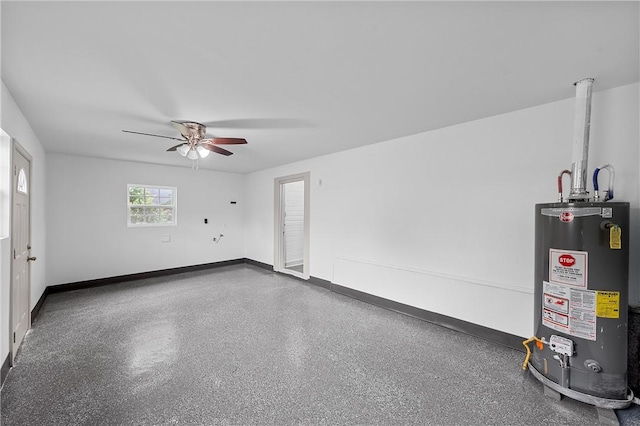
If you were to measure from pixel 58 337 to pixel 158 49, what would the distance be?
10.6 ft

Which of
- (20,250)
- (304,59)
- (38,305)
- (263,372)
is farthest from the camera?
(38,305)

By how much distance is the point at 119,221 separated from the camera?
16.7ft

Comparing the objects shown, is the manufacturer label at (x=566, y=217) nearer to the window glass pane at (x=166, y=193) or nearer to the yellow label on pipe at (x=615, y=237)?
the yellow label on pipe at (x=615, y=237)

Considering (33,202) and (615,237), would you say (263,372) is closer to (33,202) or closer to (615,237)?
(615,237)

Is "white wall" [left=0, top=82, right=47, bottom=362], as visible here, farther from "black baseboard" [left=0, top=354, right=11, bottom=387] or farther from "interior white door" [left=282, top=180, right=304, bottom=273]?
"interior white door" [left=282, top=180, right=304, bottom=273]

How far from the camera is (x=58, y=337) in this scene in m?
2.86

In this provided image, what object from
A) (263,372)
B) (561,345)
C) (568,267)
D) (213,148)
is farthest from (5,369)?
(568,267)

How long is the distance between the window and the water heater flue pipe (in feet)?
21.0

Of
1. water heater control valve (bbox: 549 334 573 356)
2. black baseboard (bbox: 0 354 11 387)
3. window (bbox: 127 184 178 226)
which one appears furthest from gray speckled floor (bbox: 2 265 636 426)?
window (bbox: 127 184 178 226)

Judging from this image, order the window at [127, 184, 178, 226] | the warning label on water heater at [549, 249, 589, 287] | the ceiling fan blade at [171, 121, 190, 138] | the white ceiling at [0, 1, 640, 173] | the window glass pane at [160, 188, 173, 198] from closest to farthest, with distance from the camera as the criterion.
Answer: the white ceiling at [0, 1, 640, 173], the warning label on water heater at [549, 249, 589, 287], the ceiling fan blade at [171, 121, 190, 138], the window at [127, 184, 178, 226], the window glass pane at [160, 188, 173, 198]

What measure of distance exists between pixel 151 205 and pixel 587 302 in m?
6.63

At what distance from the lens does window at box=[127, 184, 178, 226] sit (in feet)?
17.4

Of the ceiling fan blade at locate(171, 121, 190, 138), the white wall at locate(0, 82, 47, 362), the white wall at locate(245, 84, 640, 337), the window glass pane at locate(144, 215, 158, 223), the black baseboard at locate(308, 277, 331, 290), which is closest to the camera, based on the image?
the white wall at locate(0, 82, 47, 362)

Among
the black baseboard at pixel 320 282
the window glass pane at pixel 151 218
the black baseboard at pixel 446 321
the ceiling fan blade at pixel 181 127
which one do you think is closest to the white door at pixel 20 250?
the ceiling fan blade at pixel 181 127
